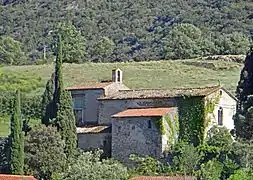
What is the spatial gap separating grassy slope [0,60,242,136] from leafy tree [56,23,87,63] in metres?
13.4

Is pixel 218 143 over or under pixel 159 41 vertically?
under

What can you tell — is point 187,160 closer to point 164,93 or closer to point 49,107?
point 164,93

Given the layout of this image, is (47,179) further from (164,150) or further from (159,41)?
(159,41)

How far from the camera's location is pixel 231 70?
316 feet

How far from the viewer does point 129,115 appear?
196 ft

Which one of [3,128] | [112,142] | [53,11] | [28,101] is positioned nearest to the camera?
[112,142]

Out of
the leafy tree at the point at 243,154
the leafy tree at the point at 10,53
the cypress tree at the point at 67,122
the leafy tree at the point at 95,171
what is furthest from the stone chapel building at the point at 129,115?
the leafy tree at the point at 10,53

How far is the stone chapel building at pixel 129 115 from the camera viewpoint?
59.2 metres

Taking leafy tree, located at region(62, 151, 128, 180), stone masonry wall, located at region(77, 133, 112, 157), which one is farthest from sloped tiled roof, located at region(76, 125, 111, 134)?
leafy tree, located at region(62, 151, 128, 180)

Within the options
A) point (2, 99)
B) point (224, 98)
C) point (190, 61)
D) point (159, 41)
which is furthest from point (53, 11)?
point (224, 98)

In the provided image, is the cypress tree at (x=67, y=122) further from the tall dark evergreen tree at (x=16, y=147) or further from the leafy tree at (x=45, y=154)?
the tall dark evergreen tree at (x=16, y=147)

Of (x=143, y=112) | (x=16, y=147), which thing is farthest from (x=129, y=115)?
(x=16, y=147)

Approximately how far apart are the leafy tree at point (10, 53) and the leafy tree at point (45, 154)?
207 feet

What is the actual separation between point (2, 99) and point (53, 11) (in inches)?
3213
